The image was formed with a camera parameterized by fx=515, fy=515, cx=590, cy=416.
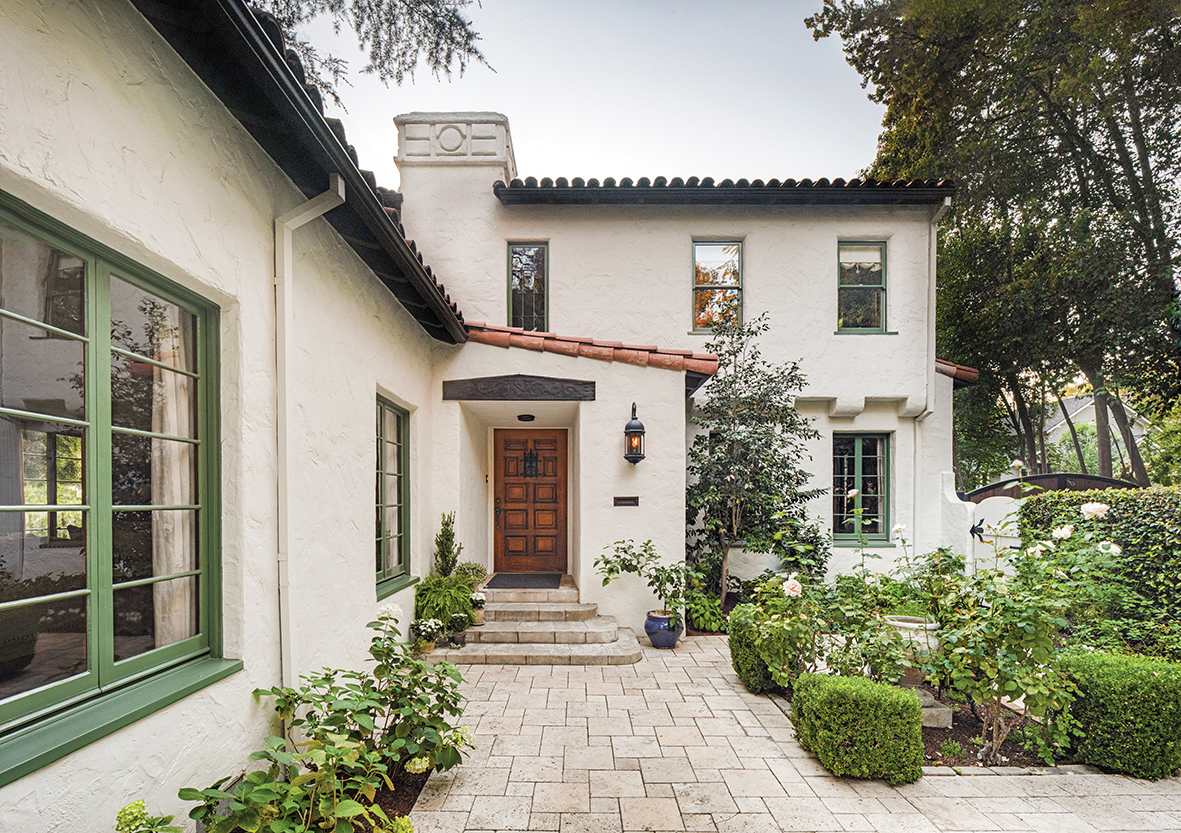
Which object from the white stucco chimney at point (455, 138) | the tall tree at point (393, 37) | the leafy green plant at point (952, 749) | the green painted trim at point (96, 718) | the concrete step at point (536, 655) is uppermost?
the white stucco chimney at point (455, 138)

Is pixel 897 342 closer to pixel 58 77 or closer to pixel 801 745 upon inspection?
pixel 801 745

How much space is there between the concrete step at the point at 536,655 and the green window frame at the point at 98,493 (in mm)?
2854

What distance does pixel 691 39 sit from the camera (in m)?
6.65

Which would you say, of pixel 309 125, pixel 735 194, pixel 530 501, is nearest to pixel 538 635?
pixel 530 501

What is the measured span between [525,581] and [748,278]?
526 centimetres

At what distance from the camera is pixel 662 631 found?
538cm

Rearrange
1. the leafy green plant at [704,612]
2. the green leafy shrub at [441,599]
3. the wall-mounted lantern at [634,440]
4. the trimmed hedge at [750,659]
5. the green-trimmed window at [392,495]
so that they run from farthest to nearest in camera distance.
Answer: the leafy green plant at [704,612] → the wall-mounted lantern at [634,440] → the green leafy shrub at [441,599] → the green-trimmed window at [392,495] → the trimmed hedge at [750,659]

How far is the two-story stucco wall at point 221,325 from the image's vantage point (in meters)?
1.57

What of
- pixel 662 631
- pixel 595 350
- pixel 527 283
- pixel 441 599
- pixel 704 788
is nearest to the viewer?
pixel 704 788

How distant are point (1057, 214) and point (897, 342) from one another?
5.15 m

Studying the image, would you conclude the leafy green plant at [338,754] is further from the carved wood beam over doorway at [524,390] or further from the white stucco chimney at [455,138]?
the white stucco chimney at [455,138]

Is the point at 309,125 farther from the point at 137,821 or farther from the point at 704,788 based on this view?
the point at 704,788

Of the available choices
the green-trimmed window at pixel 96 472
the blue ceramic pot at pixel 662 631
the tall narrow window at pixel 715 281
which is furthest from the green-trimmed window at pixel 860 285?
the green-trimmed window at pixel 96 472

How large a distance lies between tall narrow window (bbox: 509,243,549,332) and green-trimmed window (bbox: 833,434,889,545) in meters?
4.84
